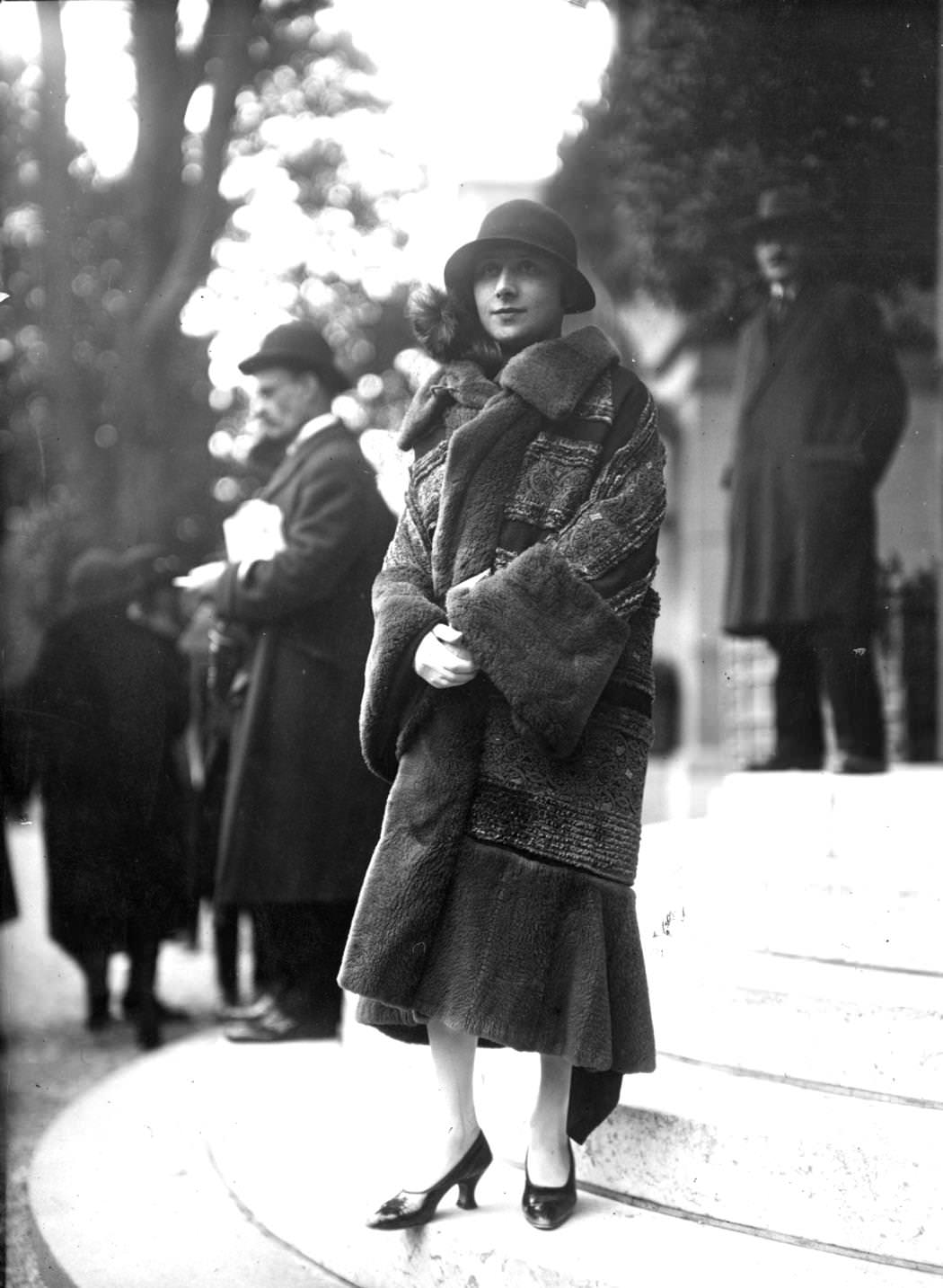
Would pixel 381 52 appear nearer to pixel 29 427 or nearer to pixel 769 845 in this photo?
pixel 769 845

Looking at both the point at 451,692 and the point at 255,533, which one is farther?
the point at 255,533

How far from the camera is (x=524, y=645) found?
269cm

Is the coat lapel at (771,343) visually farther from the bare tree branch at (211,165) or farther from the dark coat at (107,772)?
the dark coat at (107,772)

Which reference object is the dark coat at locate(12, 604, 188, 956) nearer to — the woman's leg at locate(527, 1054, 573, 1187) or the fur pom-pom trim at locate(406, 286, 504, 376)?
the fur pom-pom trim at locate(406, 286, 504, 376)

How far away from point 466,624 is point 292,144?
3827 mm

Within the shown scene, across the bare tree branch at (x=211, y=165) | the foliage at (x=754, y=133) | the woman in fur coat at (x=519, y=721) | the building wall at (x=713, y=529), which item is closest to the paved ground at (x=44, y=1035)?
the building wall at (x=713, y=529)

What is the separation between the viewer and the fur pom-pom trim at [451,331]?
117 inches

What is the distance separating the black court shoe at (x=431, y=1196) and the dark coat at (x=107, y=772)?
1.70 meters

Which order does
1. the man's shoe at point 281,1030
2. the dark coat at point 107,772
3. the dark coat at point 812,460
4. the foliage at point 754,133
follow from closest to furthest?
the man's shoe at point 281,1030 < the dark coat at point 107,772 < the dark coat at point 812,460 < the foliage at point 754,133

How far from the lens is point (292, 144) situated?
5.89 metres

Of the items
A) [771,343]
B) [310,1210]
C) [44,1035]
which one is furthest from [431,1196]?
[771,343]

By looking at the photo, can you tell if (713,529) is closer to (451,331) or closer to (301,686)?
(301,686)

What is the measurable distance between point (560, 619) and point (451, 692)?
0.90 feet

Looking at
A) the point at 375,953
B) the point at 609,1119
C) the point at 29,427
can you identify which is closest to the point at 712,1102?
the point at 609,1119
